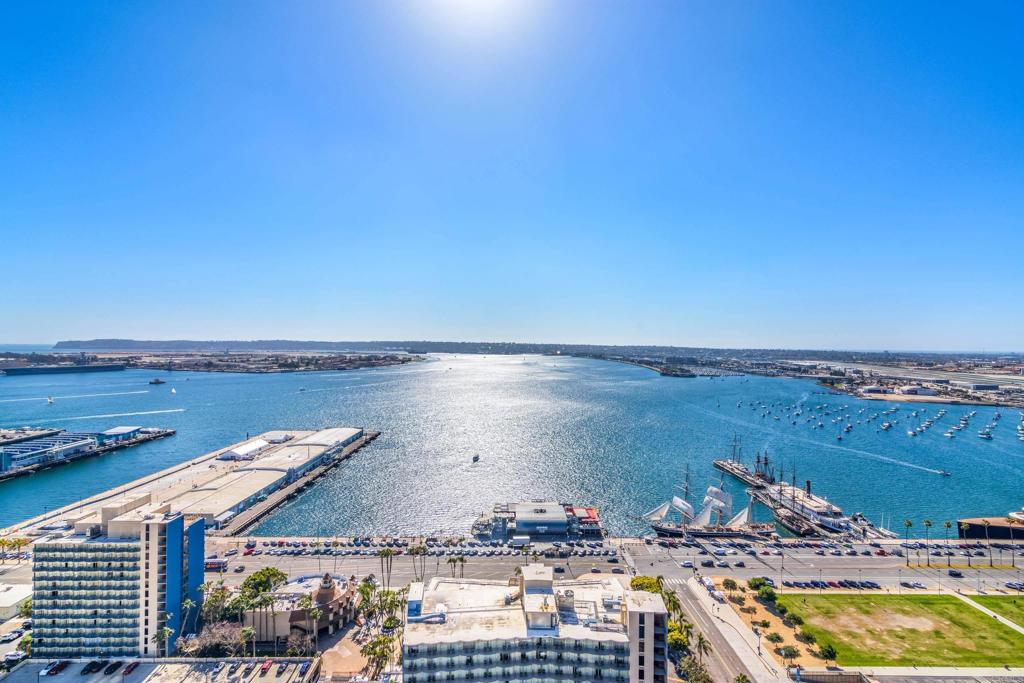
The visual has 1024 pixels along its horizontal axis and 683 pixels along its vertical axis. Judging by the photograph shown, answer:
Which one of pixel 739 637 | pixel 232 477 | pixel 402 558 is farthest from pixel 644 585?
pixel 232 477

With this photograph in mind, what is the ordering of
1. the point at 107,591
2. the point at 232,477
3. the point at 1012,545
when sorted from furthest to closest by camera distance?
the point at 232,477, the point at 1012,545, the point at 107,591

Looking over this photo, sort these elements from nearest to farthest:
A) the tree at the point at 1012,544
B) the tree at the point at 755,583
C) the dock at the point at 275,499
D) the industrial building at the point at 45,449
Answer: the tree at the point at 755,583, the tree at the point at 1012,544, the dock at the point at 275,499, the industrial building at the point at 45,449

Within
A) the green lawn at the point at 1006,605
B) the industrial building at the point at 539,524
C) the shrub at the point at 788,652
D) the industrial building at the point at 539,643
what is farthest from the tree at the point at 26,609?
the green lawn at the point at 1006,605

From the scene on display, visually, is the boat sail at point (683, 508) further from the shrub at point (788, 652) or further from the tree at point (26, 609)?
the tree at point (26, 609)

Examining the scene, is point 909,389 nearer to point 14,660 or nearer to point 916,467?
point 916,467

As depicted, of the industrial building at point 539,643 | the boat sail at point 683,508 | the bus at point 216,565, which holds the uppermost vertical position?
the industrial building at point 539,643

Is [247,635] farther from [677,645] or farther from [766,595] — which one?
[766,595]
